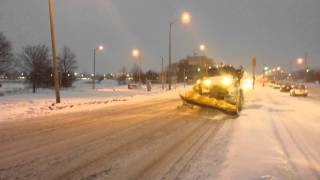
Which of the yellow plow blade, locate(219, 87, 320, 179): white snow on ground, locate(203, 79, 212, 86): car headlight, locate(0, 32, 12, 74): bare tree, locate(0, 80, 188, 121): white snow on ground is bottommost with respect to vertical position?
locate(0, 80, 188, 121): white snow on ground

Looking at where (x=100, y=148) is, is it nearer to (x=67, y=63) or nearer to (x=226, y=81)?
(x=226, y=81)

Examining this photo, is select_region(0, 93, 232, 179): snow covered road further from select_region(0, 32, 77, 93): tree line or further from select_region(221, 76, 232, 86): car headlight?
select_region(0, 32, 77, 93): tree line

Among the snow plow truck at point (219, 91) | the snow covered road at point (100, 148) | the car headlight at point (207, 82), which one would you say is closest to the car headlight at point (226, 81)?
the snow plow truck at point (219, 91)

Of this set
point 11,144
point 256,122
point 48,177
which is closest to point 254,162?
point 48,177

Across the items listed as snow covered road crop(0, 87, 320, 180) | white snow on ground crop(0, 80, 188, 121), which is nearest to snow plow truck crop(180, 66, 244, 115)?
snow covered road crop(0, 87, 320, 180)

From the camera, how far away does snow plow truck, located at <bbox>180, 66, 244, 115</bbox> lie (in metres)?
20.5

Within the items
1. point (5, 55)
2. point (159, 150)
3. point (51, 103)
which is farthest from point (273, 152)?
point (5, 55)

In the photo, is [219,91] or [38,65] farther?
[38,65]

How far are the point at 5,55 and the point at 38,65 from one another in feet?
47.7

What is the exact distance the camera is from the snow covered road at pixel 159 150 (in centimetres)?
773

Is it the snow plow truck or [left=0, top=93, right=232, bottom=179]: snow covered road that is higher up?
the snow plow truck

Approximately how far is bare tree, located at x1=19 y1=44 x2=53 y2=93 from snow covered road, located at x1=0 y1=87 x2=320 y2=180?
68.0 meters

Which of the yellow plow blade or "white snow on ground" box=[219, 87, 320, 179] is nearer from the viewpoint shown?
"white snow on ground" box=[219, 87, 320, 179]

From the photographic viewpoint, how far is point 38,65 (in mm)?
86125
